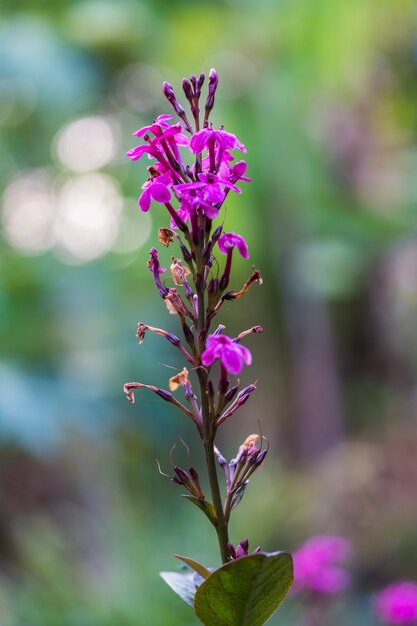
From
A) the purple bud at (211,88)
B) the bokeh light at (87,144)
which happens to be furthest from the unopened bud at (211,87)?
the bokeh light at (87,144)

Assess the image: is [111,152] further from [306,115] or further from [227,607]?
[227,607]

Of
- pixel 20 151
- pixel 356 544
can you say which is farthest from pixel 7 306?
pixel 356 544

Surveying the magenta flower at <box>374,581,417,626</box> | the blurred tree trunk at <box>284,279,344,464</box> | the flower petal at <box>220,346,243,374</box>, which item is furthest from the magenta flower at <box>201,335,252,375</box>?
the blurred tree trunk at <box>284,279,344,464</box>

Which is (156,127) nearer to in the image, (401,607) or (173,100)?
(173,100)

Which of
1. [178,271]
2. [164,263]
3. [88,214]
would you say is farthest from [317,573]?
[88,214]

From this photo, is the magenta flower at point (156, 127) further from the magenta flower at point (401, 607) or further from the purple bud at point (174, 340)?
the magenta flower at point (401, 607)
